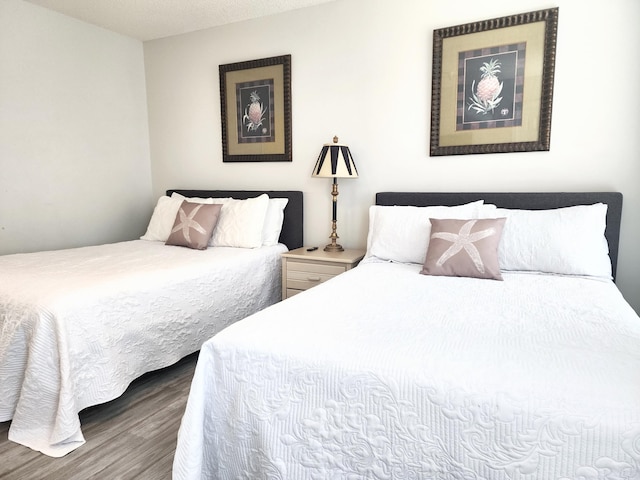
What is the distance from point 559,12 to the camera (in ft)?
8.15

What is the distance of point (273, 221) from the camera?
3340 millimetres

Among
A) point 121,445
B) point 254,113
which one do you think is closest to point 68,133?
point 254,113

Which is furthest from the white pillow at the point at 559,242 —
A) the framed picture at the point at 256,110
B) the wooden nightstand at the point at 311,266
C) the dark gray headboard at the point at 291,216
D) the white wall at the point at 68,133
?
the white wall at the point at 68,133

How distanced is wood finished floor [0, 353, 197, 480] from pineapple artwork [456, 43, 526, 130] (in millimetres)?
2404

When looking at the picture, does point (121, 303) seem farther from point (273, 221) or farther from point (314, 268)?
point (273, 221)

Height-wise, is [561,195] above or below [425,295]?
above

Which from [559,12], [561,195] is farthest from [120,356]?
[559,12]

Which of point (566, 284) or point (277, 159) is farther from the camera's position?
point (277, 159)

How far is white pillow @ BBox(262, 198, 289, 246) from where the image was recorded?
10.9ft

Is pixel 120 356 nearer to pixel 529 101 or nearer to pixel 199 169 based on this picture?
pixel 199 169

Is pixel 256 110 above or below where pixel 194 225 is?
above

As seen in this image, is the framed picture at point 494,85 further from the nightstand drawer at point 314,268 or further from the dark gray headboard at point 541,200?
the nightstand drawer at point 314,268

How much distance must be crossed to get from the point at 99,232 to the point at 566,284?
3.54m

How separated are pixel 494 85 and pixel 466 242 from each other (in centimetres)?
114
